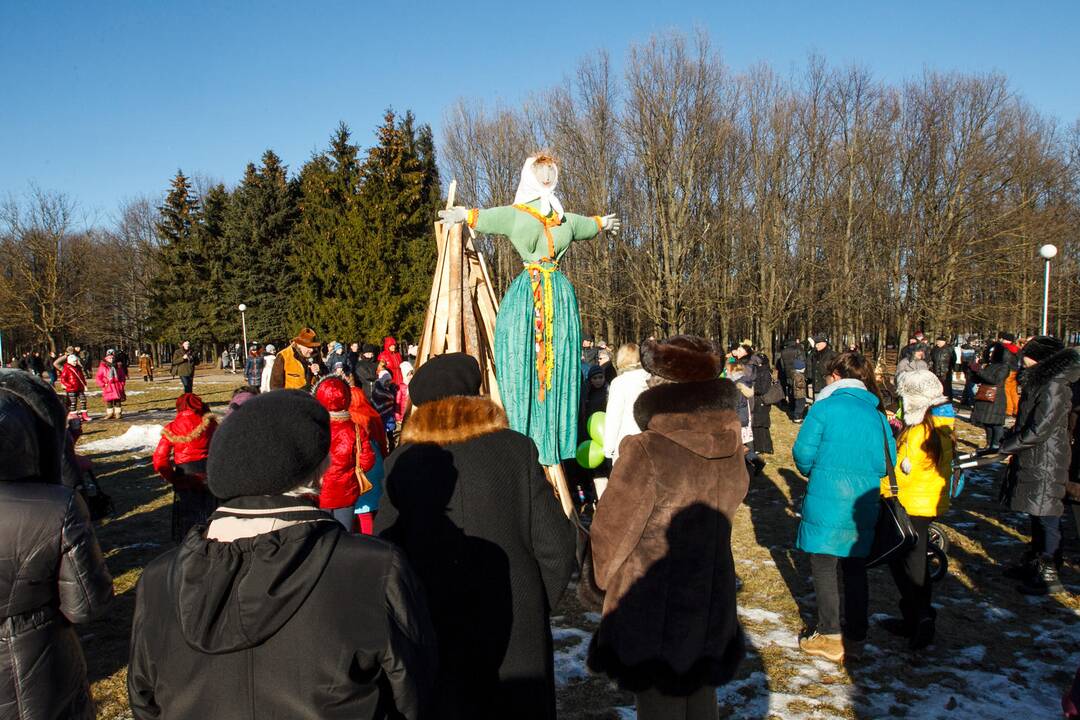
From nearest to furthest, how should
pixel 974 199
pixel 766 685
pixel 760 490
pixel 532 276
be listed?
1. pixel 766 685
2. pixel 532 276
3. pixel 760 490
4. pixel 974 199

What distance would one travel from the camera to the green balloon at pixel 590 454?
18.4ft

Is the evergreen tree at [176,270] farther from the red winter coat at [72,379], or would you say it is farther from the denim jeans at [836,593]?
the denim jeans at [836,593]

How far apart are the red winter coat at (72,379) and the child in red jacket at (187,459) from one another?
12.8 metres

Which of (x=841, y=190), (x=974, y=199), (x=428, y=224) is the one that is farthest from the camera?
(x=428, y=224)

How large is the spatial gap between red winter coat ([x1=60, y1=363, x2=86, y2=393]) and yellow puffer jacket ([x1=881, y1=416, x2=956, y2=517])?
18067mm

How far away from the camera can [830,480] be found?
419 centimetres

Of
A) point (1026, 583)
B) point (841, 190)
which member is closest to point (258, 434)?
point (1026, 583)

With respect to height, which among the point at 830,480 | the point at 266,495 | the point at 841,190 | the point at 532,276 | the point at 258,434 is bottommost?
the point at 830,480

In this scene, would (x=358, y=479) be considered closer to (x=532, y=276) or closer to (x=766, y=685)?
(x=532, y=276)

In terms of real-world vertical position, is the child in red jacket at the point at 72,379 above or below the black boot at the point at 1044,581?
above

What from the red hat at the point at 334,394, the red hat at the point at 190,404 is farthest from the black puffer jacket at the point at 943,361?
the red hat at the point at 190,404

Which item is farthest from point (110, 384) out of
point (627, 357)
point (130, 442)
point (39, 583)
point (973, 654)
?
point (973, 654)

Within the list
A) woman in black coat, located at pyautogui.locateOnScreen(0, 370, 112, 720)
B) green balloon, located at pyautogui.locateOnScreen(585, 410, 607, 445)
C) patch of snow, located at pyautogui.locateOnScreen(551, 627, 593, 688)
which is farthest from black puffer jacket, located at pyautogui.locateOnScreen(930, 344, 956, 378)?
woman in black coat, located at pyautogui.locateOnScreen(0, 370, 112, 720)

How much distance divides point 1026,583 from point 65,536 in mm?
6411
